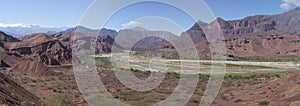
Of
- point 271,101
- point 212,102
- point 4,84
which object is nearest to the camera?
point 4,84

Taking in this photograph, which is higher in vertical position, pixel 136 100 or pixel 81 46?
pixel 81 46

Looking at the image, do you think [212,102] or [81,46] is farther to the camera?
[81,46]

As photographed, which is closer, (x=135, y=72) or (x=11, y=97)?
(x=11, y=97)

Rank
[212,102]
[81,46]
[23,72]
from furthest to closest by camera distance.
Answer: [81,46] < [23,72] < [212,102]

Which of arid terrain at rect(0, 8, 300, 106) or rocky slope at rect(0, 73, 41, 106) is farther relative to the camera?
arid terrain at rect(0, 8, 300, 106)

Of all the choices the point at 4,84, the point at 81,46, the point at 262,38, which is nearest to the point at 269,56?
the point at 262,38

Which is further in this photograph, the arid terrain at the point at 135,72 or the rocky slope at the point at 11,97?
the arid terrain at the point at 135,72

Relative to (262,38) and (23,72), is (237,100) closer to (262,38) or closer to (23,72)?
(23,72)

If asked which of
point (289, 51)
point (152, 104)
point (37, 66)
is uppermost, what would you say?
point (289, 51)

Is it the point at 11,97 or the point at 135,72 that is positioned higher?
the point at 135,72
